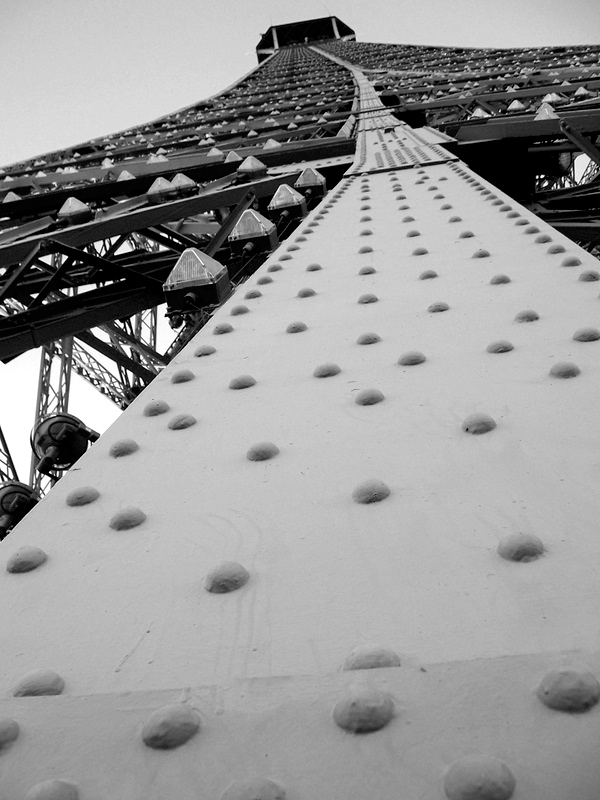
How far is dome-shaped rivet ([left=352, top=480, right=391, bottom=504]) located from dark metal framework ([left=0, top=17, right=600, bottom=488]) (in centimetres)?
216

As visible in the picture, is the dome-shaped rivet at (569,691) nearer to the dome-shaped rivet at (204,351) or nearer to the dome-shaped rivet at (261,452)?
the dome-shaped rivet at (261,452)

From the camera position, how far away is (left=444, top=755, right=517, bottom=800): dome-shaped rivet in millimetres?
959

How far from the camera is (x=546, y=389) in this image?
2.04m

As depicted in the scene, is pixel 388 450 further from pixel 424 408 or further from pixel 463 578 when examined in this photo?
pixel 463 578

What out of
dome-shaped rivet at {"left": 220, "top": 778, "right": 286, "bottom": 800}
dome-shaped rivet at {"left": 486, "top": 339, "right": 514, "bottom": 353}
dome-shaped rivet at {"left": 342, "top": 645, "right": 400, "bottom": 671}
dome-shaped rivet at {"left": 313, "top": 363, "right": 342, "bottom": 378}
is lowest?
dome-shaped rivet at {"left": 220, "top": 778, "right": 286, "bottom": 800}

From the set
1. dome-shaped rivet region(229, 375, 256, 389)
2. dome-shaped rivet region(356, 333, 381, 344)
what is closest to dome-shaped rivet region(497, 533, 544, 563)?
dome-shaped rivet region(229, 375, 256, 389)

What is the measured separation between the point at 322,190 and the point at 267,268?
2901mm

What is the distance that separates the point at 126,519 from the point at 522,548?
2.56ft

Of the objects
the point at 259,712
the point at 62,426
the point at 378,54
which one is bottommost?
the point at 62,426

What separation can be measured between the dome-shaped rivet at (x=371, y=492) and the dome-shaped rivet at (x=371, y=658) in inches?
17.7

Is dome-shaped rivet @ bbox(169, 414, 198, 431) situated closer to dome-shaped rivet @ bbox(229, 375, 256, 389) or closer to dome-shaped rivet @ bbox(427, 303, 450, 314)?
dome-shaped rivet @ bbox(229, 375, 256, 389)

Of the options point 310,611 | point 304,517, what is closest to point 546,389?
point 304,517

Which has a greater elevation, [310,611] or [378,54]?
[378,54]

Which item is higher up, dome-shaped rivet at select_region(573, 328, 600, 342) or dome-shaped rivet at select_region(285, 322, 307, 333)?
dome-shaped rivet at select_region(573, 328, 600, 342)
